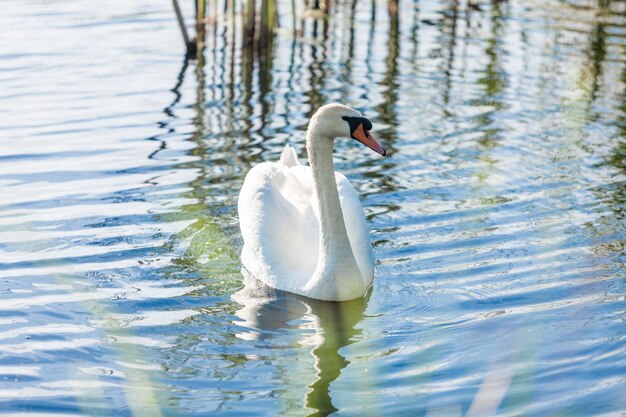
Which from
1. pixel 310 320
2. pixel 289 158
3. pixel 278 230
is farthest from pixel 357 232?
pixel 289 158

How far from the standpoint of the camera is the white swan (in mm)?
8141

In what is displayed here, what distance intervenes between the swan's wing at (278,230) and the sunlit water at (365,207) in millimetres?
201

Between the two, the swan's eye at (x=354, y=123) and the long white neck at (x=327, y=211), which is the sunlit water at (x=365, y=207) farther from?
the swan's eye at (x=354, y=123)

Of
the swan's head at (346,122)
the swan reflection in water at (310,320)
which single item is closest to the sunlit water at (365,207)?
the swan reflection in water at (310,320)

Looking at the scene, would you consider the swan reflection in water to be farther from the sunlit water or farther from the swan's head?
the swan's head

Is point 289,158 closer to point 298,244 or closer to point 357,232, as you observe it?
point 298,244

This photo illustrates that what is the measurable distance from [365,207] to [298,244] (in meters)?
1.55

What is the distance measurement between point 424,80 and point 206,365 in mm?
8694

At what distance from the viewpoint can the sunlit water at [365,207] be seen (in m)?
→ 6.79

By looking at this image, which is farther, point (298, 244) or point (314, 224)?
point (314, 224)

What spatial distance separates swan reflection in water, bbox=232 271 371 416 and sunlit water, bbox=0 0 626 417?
0.9 inches

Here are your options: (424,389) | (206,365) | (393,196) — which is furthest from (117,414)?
(393,196)

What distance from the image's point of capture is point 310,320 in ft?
26.2

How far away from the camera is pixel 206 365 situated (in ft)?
23.0
